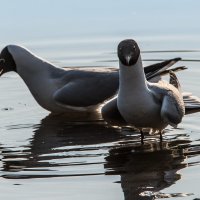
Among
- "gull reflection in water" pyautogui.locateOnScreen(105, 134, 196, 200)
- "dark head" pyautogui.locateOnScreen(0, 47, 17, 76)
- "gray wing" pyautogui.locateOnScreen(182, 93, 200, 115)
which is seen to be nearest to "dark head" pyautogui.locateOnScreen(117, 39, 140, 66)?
"gull reflection in water" pyautogui.locateOnScreen(105, 134, 196, 200)

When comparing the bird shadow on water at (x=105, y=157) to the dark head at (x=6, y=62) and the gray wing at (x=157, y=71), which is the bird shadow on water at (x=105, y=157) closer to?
the gray wing at (x=157, y=71)

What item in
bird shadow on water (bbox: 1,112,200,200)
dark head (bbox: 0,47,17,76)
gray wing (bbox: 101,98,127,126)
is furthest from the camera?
dark head (bbox: 0,47,17,76)

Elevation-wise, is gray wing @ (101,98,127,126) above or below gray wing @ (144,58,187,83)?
below

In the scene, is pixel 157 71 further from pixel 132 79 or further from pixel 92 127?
pixel 132 79

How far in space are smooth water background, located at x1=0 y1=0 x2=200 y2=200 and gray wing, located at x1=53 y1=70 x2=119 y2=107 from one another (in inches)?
11.4

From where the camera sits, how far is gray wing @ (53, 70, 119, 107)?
10.4 m

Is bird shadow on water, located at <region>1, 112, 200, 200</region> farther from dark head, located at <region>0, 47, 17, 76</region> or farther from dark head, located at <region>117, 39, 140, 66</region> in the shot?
dark head, located at <region>0, 47, 17, 76</region>

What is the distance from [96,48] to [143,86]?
511cm

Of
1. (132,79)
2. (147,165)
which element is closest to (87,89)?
(132,79)

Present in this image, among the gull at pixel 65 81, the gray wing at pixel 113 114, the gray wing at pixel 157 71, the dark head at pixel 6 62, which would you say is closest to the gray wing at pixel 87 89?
the gull at pixel 65 81

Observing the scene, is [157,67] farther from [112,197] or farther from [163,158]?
[112,197]

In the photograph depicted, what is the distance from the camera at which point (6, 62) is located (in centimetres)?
1109

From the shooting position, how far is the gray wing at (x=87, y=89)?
410 inches

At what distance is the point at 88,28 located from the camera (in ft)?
48.5
